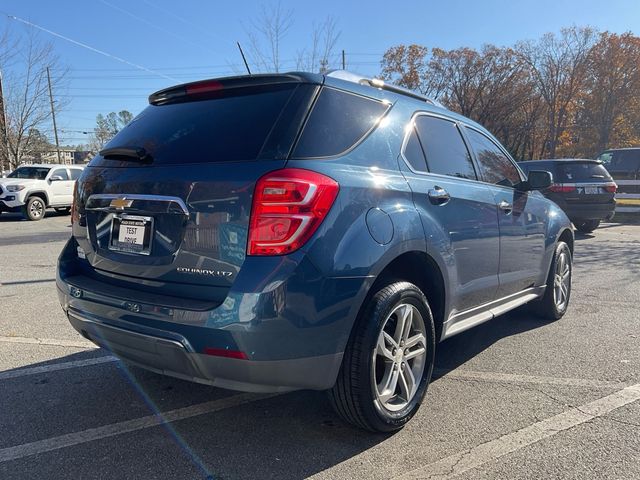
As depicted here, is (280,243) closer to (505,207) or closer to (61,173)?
(505,207)

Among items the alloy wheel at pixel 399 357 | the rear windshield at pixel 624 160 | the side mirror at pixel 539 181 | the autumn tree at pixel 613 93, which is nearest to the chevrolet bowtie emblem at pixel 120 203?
the alloy wheel at pixel 399 357

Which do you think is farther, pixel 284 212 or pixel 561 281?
pixel 561 281

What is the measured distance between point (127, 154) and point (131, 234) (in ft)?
1.54

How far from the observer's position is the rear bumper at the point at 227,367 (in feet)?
7.39

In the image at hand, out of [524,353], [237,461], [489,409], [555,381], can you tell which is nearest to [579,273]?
[524,353]

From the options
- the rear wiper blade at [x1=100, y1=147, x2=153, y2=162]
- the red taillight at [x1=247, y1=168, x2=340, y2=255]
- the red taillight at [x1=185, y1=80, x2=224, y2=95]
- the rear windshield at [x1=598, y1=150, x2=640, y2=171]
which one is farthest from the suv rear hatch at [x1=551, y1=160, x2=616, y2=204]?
the rear wiper blade at [x1=100, y1=147, x2=153, y2=162]

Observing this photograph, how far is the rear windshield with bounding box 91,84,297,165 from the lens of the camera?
2492 mm

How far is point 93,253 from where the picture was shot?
287 cm

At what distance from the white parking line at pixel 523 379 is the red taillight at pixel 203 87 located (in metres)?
2.45

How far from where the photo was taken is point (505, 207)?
389 centimetres

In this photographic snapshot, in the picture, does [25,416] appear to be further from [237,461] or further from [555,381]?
[555,381]

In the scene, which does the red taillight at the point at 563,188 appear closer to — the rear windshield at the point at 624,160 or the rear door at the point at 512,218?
the rear windshield at the point at 624,160

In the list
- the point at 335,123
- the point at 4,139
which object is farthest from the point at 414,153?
the point at 4,139

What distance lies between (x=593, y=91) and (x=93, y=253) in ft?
138
